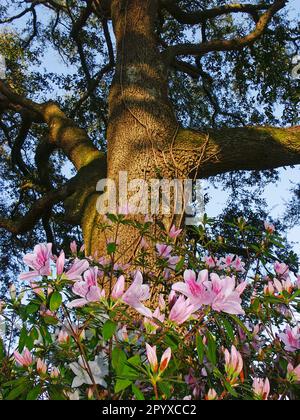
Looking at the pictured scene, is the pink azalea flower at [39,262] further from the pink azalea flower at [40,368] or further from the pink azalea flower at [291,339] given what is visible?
the pink azalea flower at [291,339]

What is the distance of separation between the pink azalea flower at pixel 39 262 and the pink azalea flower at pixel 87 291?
0.37 ft

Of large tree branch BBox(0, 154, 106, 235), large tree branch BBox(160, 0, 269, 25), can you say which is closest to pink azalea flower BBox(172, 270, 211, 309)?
large tree branch BBox(0, 154, 106, 235)

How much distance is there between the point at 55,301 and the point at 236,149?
3.51 metres

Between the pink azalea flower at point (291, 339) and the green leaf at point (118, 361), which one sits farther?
the pink azalea flower at point (291, 339)

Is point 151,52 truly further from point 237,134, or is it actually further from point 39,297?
point 39,297

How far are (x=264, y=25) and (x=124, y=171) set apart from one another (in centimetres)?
341

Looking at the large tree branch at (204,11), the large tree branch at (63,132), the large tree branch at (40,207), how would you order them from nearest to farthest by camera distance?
1. the large tree branch at (40,207)
2. the large tree branch at (63,132)
3. the large tree branch at (204,11)

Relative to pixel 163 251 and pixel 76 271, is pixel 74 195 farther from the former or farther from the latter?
pixel 76 271

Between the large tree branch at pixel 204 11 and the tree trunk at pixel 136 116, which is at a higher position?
the large tree branch at pixel 204 11

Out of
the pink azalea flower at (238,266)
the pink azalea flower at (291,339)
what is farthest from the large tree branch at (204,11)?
the pink azalea flower at (291,339)

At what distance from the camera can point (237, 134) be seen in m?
4.67

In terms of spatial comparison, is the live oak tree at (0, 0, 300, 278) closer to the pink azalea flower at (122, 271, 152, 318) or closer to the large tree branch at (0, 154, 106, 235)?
the large tree branch at (0, 154, 106, 235)

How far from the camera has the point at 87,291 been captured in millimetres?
1396

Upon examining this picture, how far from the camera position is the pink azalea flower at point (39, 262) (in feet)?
4.78
